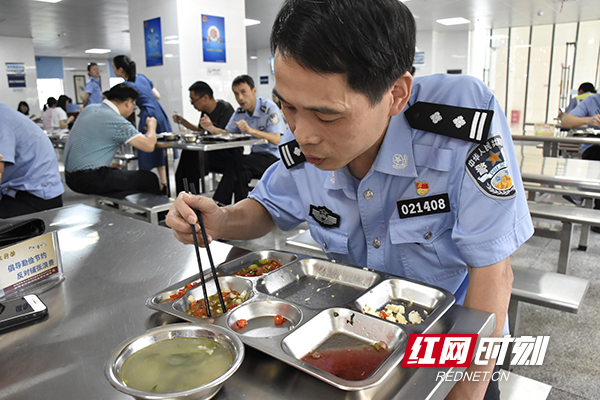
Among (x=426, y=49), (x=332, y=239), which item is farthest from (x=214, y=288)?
(x=426, y=49)

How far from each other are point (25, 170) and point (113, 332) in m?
2.40

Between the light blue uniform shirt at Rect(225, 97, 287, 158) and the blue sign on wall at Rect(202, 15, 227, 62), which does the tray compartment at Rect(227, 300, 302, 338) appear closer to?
the light blue uniform shirt at Rect(225, 97, 287, 158)

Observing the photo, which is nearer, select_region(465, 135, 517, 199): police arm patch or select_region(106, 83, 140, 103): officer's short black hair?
select_region(465, 135, 517, 199): police arm patch

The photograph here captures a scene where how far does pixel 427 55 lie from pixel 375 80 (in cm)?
1345

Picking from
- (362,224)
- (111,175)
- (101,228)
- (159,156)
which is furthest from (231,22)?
(362,224)

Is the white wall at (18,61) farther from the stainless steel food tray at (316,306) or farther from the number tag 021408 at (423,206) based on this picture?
the number tag 021408 at (423,206)

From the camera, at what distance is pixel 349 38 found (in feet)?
2.50

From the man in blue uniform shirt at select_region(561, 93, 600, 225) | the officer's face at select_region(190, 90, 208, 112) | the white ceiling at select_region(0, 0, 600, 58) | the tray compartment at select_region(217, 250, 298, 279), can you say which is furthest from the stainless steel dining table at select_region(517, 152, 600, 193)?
the white ceiling at select_region(0, 0, 600, 58)

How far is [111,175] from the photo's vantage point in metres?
3.67

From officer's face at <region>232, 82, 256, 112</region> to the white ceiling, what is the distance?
425 cm

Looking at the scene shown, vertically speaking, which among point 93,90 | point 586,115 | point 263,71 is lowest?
point 586,115

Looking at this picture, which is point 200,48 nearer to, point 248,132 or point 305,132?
point 248,132

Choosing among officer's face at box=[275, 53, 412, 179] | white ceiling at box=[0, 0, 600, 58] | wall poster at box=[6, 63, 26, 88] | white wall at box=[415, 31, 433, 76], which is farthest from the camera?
white wall at box=[415, 31, 433, 76]

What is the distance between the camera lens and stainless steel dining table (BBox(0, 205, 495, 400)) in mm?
690
